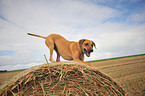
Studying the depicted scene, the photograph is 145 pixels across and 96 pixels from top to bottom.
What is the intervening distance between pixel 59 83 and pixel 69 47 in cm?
135

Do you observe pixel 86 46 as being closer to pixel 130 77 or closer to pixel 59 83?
pixel 59 83

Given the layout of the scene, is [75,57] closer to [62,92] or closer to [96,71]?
[96,71]

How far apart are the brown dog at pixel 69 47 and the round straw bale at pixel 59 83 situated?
0.81 m

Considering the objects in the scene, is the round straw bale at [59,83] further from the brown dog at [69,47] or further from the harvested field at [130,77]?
the brown dog at [69,47]

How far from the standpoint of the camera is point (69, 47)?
110 inches

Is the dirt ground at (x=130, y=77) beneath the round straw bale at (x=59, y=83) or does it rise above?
beneath

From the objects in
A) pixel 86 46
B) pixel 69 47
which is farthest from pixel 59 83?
pixel 69 47

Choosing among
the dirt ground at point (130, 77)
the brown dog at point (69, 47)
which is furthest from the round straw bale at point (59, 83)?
the brown dog at point (69, 47)

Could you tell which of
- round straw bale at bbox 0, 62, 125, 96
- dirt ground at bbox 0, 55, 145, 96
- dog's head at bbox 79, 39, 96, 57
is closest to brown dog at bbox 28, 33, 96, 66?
dog's head at bbox 79, 39, 96, 57

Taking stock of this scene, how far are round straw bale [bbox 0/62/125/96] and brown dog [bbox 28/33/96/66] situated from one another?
2.67ft

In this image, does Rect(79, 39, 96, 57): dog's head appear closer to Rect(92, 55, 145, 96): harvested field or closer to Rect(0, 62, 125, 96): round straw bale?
Rect(0, 62, 125, 96): round straw bale

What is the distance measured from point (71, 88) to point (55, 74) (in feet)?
1.23

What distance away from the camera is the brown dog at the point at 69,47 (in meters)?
2.50

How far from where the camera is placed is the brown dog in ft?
8.19
